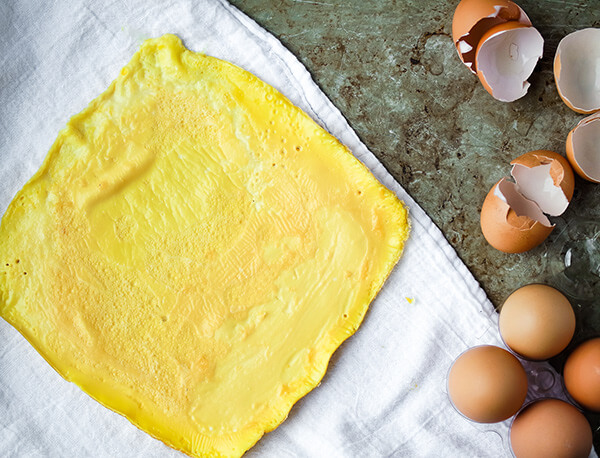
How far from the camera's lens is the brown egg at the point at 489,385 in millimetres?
1113

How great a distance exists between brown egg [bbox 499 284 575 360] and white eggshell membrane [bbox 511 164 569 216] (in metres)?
0.19

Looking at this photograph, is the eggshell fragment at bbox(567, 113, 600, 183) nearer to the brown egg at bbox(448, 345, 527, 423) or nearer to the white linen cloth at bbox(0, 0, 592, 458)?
the white linen cloth at bbox(0, 0, 592, 458)

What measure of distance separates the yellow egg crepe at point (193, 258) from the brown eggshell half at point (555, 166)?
0.98ft

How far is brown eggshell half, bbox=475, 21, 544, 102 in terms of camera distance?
1.23 m

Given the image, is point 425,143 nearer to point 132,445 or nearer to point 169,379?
point 169,379

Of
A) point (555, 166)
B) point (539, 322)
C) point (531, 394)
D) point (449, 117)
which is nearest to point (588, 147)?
point (555, 166)

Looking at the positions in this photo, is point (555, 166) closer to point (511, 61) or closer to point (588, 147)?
point (588, 147)

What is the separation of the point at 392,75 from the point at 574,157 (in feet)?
1.52

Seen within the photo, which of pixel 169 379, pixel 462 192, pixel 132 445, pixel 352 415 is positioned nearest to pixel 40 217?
pixel 169 379

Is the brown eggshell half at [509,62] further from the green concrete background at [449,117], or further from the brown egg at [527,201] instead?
the brown egg at [527,201]

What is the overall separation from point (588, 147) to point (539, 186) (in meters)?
0.15

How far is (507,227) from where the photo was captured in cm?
116

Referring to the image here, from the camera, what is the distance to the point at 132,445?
1.29 metres

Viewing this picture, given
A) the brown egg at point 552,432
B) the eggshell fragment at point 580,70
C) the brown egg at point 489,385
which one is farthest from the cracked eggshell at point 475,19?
the brown egg at point 552,432
